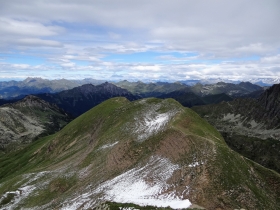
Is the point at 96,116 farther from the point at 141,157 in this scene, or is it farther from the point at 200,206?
the point at 200,206

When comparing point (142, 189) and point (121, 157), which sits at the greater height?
point (121, 157)

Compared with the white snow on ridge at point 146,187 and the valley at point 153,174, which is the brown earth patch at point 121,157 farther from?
the white snow on ridge at point 146,187

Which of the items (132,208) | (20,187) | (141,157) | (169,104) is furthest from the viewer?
(169,104)

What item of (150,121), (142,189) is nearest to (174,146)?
(142,189)

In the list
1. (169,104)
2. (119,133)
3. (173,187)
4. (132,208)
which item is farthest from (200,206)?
(169,104)

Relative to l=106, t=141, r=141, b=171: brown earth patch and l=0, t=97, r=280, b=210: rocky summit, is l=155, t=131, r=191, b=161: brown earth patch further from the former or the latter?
l=106, t=141, r=141, b=171: brown earth patch

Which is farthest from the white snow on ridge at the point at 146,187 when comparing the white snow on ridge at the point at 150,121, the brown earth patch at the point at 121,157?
the white snow on ridge at the point at 150,121

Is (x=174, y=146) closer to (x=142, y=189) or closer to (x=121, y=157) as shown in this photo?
(x=142, y=189)

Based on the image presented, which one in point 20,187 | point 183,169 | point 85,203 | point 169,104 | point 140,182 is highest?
point 169,104
